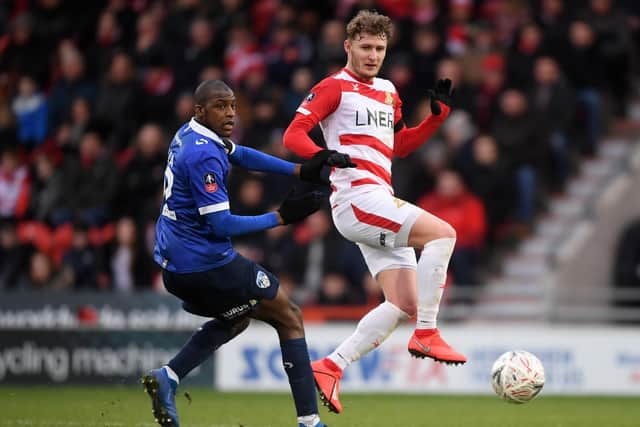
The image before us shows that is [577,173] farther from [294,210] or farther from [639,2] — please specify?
[294,210]

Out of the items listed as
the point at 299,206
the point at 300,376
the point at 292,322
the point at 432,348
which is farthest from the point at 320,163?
the point at 432,348

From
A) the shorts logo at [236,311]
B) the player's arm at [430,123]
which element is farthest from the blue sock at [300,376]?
the player's arm at [430,123]

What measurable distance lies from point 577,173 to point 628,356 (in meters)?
3.03

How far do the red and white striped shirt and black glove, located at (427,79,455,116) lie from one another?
0.32 m

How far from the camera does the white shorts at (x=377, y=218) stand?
28.9 feet

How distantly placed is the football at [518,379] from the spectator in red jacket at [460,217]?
213 inches

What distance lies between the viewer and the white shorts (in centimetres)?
882

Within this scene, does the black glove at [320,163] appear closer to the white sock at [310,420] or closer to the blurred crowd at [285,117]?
the white sock at [310,420]

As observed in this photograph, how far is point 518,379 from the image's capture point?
9266 mm

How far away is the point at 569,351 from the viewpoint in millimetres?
14344

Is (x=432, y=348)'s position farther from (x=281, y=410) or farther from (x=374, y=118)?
(x=281, y=410)

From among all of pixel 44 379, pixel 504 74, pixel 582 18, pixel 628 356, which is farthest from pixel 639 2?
pixel 44 379

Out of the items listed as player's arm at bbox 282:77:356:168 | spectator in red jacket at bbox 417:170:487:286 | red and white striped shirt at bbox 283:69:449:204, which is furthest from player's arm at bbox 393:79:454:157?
spectator in red jacket at bbox 417:170:487:286

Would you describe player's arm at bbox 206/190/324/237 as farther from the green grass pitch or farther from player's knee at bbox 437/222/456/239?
the green grass pitch
